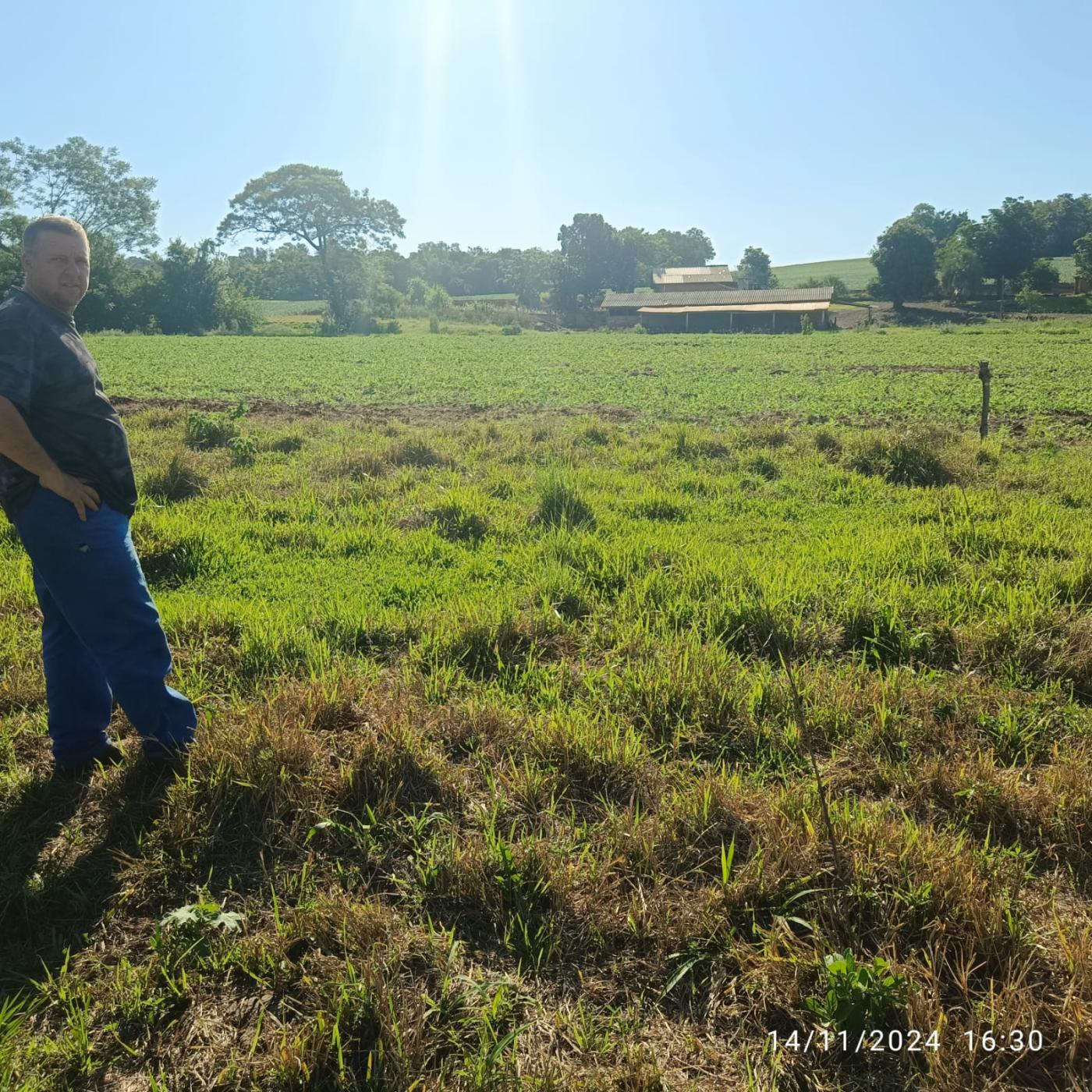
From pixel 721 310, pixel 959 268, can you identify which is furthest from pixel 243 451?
pixel 959 268

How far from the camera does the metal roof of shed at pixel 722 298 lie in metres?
69.4

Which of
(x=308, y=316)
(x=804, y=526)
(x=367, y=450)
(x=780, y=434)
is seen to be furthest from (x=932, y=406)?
(x=308, y=316)

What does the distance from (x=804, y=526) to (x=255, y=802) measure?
5653 millimetres

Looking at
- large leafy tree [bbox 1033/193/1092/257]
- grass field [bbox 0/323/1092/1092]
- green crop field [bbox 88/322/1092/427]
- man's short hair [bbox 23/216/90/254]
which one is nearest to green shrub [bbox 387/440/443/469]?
grass field [bbox 0/323/1092/1092]

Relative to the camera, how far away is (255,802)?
3.00 metres

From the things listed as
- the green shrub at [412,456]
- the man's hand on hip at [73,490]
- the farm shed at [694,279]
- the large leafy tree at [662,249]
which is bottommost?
the green shrub at [412,456]

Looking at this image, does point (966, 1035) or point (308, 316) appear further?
point (308, 316)

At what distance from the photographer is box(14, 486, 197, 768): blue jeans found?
2922mm

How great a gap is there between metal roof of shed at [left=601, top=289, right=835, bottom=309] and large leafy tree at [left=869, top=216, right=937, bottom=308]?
521cm

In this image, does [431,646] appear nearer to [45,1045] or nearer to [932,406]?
[45,1045]

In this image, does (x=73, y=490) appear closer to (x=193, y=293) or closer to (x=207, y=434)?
(x=207, y=434)

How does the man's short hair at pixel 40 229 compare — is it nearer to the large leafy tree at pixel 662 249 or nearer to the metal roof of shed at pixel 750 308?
the metal roof of shed at pixel 750 308

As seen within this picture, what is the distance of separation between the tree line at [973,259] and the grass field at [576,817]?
239ft

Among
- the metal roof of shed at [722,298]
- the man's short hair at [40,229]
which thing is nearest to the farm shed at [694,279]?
the metal roof of shed at [722,298]
